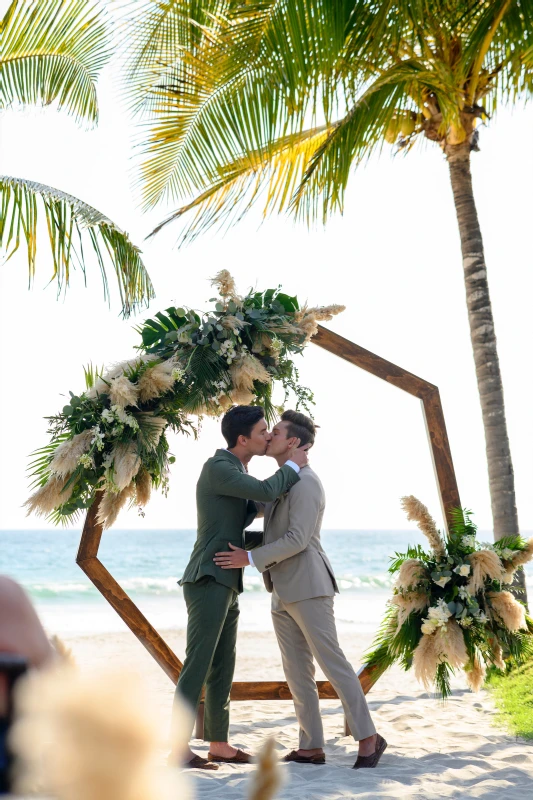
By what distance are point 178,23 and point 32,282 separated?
10.8 ft

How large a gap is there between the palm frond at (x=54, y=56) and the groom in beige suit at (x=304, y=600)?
184 inches

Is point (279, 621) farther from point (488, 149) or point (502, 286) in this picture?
point (502, 286)

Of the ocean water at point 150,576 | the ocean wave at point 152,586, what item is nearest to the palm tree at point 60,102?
the ocean water at point 150,576

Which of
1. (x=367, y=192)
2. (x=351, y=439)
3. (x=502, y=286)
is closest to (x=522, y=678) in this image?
(x=367, y=192)

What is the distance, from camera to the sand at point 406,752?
4.30 meters

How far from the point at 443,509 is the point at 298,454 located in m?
1.51

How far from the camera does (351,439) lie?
160 feet

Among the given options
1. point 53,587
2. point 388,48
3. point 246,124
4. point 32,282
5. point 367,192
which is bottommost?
point 53,587

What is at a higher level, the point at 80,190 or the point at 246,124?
the point at 246,124

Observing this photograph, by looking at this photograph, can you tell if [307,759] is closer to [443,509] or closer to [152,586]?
[443,509]

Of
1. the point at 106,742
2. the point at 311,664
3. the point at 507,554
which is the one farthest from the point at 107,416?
the point at 106,742

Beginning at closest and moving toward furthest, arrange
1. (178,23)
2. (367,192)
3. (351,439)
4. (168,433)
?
(168,433)
(178,23)
(367,192)
(351,439)

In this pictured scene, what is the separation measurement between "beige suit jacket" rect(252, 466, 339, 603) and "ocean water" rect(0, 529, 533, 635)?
1038cm

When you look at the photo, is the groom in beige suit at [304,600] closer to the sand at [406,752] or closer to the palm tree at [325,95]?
the sand at [406,752]
